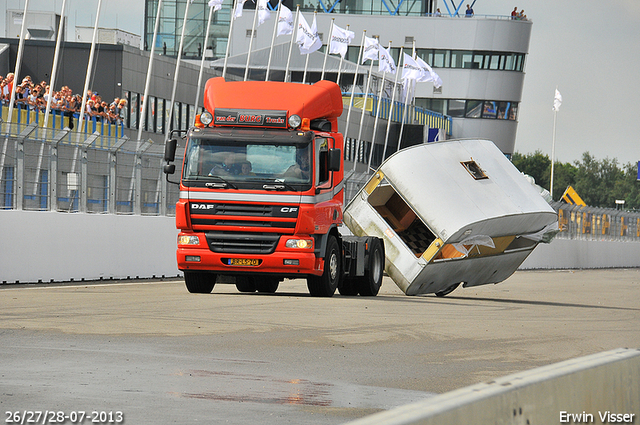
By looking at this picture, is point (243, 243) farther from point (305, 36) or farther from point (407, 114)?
point (407, 114)

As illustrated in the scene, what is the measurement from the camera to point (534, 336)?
12.8m

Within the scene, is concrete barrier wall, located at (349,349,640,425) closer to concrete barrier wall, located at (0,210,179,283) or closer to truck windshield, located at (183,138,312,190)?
truck windshield, located at (183,138,312,190)

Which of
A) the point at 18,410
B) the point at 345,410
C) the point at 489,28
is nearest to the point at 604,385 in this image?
the point at 345,410

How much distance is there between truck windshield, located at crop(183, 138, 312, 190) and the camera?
16953 mm

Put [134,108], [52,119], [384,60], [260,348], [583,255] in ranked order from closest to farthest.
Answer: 1. [260,348]
2. [52,119]
3. [583,255]
4. [134,108]
5. [384,60]

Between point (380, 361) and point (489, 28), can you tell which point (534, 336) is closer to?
point (380, 361)

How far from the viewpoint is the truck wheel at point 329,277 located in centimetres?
1803

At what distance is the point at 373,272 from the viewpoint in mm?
19375

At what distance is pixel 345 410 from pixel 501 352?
13.8 ft

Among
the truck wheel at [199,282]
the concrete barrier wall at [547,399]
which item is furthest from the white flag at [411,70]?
the concrete barrier wall at [547,399]

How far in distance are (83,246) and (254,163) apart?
17.3 feet

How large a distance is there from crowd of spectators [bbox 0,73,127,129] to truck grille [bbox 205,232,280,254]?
1401cm

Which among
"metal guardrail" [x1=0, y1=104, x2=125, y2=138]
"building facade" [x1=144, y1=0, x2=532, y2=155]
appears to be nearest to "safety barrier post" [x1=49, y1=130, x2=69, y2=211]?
"metal guardrail" [x1=0, y1=104, x2=125, y2=138]

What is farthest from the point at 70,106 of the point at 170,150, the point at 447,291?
the point at 170,150
